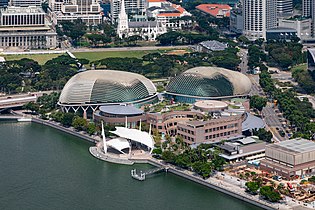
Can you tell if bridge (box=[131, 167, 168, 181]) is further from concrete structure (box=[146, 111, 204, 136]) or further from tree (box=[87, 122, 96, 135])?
tree (box=[87, 122, 96, 135])

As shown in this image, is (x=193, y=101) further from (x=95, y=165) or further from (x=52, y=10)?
(x=52, y=10)

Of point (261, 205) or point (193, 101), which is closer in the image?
point (261, 205)

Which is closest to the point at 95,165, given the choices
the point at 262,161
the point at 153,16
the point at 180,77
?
the point at 262,161

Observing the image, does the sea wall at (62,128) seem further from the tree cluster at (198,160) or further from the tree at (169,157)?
the tree cluster at (198,160)

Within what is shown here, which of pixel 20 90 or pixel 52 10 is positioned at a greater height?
pixel 52 10

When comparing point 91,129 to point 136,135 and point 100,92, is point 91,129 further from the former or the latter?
point 136,135
